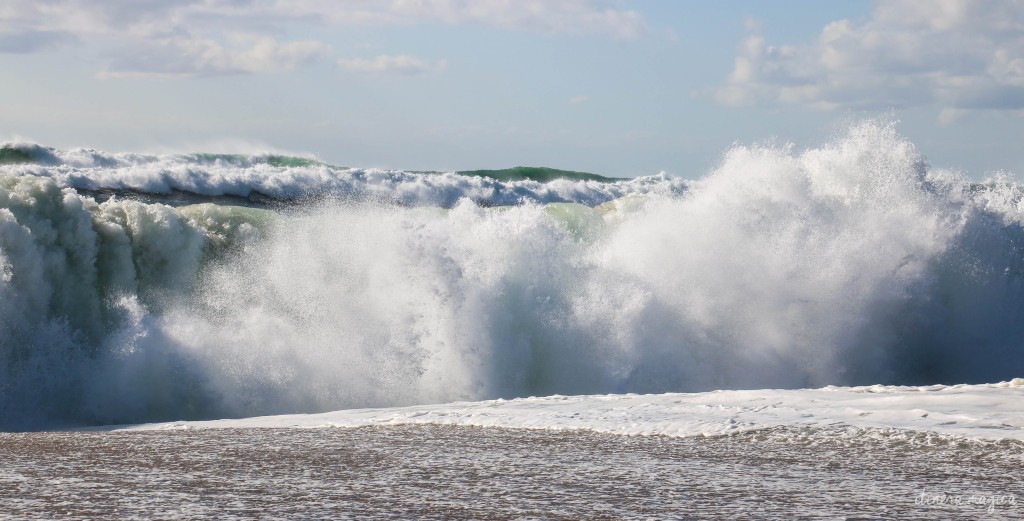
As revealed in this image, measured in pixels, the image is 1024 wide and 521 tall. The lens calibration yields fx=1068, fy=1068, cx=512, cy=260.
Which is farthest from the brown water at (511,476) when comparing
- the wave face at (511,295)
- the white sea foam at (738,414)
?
the wave face at (511,295)

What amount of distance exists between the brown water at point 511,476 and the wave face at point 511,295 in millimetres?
3944

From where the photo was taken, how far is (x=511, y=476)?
510 centimetres

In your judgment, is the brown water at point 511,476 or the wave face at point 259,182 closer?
the brown water at point 511,476

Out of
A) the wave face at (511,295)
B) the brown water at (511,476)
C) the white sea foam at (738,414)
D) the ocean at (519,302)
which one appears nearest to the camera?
the brown water at (511,476)

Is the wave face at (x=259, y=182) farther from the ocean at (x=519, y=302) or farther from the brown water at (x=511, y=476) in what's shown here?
the brown water at (x=511, y=476)

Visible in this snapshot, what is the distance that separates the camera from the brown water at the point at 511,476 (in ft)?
14.0

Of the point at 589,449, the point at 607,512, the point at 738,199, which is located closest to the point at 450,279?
the point at 738,199

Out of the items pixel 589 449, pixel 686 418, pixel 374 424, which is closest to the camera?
pixel 589 449

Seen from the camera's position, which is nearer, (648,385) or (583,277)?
(648,385)

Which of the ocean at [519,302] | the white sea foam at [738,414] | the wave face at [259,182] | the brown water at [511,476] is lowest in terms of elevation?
the brown water at [511,476]

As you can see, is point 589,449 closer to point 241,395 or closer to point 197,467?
point 197,467

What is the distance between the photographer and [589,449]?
605 cm

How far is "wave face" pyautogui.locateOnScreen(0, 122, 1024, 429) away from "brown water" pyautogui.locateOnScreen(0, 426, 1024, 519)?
12.9 ft

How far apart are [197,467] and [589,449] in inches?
83.9
